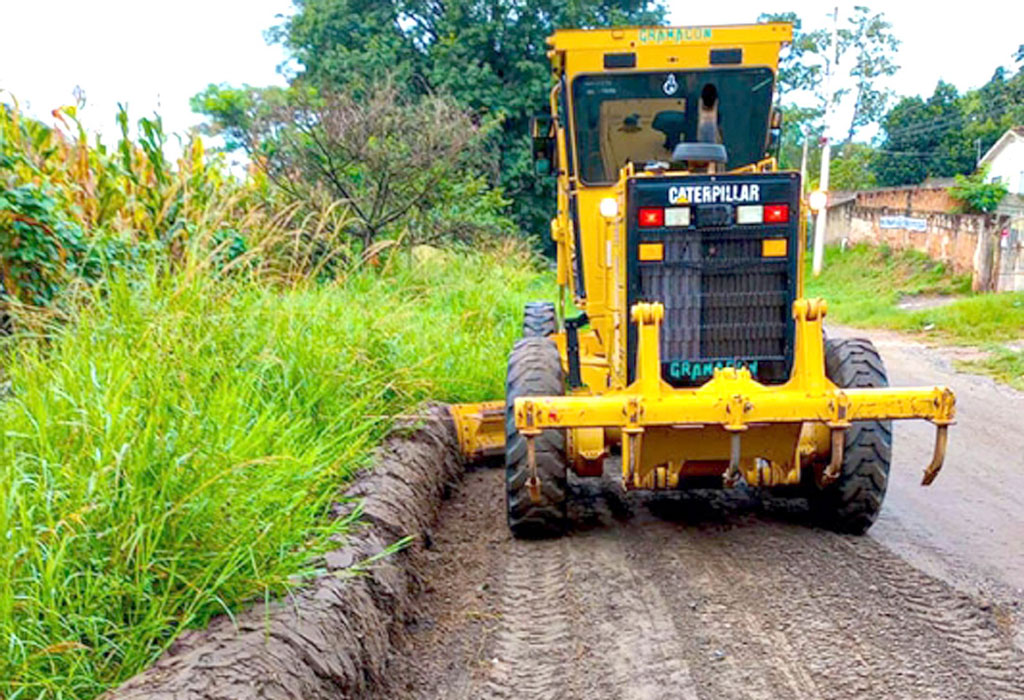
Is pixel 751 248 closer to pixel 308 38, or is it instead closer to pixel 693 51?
pixel 693 51

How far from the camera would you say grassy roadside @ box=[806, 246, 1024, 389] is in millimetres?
14562

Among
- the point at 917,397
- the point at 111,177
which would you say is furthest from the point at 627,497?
the point at 111,177

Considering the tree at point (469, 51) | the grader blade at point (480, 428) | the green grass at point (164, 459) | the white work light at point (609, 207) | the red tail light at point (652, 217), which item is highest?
the tree at point (469, 51)

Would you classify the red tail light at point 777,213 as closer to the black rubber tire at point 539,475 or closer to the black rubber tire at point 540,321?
the black rubber tire at point 539,475

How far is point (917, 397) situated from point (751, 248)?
1.25m

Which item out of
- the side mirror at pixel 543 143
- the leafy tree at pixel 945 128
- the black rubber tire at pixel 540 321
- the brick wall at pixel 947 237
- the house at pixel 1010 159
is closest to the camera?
the side mirror at pixel 543 143

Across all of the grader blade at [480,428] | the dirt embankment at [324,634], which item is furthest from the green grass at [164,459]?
the grader blade at [480,428]

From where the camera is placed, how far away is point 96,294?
5527 millimetres

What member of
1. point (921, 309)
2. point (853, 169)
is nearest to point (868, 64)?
point (853, 169)

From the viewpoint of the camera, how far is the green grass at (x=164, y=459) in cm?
318

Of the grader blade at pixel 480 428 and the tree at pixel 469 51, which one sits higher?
the tree at pixel 469 51

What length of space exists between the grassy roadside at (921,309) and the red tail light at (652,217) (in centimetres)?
746

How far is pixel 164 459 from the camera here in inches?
147

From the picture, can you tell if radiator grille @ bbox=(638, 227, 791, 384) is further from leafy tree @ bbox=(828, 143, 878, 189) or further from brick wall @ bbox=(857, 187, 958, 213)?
leafy tree @ bbox=(828, 143, 878, 189)
